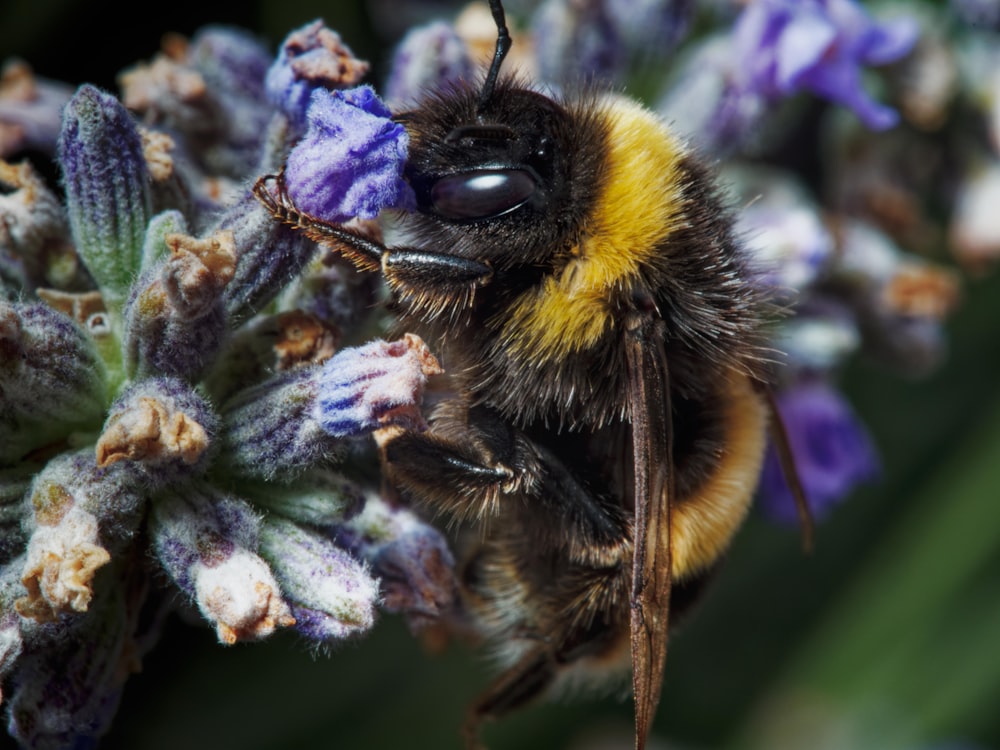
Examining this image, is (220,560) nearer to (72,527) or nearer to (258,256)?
(72,527)

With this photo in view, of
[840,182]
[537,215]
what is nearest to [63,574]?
[537,215]

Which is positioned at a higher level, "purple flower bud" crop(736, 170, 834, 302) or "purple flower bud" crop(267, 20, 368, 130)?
"purple flower bud" crop(267, 20, 368, 130)

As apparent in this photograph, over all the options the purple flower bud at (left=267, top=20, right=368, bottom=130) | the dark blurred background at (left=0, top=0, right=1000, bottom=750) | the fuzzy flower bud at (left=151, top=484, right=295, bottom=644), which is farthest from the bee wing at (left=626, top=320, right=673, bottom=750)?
the dark blurred background at (left=0, top=0, right=1000, bottom=750)

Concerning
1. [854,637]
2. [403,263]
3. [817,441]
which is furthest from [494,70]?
[854,637]

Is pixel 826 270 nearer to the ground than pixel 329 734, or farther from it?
farther from it

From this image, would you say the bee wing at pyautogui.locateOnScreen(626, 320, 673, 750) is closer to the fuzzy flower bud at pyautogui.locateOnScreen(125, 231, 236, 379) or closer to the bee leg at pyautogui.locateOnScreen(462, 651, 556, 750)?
the bee leg at pyautogui.locateOnScreen(462, 651, 556, 750)

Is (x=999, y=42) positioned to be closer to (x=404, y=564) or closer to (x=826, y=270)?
(x=826, y=270)
